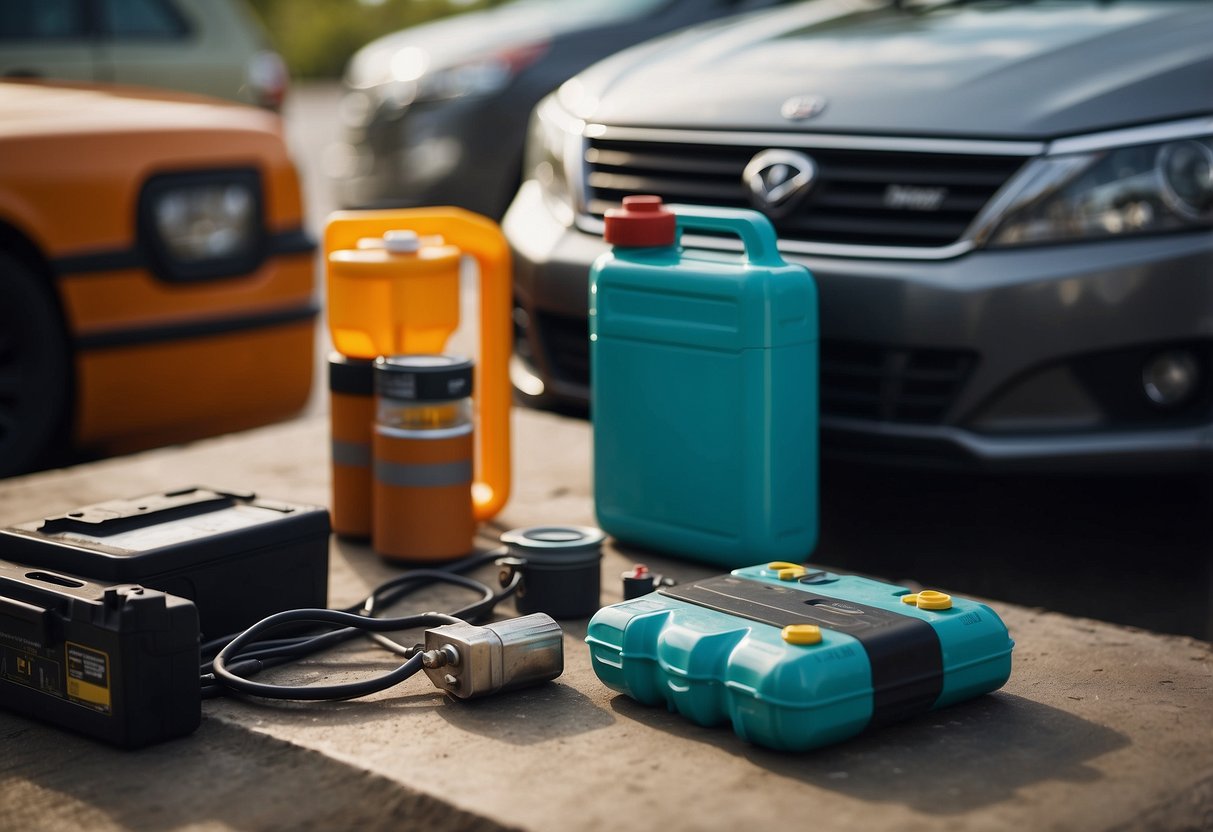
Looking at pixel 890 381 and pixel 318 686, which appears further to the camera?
pixel 890 381

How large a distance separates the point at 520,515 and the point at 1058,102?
1.47m

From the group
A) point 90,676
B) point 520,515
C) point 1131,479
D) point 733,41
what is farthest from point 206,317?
point 1131,479

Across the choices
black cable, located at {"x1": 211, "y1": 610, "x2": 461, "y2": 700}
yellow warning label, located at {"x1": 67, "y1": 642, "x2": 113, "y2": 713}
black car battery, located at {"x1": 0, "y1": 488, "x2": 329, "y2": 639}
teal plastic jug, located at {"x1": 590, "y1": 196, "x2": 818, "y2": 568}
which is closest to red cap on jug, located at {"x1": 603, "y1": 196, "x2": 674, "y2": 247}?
teal plastic jug, located at {"x1": 590, "y1": 196, "x2": 818, "y2": 568}

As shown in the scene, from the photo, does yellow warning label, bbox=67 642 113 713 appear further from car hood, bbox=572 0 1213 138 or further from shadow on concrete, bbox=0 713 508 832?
car hood, bbox=572 0 1213 138

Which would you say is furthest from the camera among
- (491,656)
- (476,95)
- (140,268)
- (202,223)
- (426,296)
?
(476,95)

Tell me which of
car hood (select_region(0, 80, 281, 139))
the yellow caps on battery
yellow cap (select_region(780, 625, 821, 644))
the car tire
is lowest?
the yellow caps on battery

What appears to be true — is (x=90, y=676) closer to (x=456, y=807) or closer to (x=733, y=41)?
(x=456, y=807)

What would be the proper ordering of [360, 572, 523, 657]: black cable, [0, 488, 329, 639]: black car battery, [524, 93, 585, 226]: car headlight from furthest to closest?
[524, 93, 585, 226]: car headlight
[360, 572, 523, 657]: black cable
[0, 488, 329, 639]: black car battery

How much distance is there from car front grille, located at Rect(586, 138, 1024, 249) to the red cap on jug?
36cm

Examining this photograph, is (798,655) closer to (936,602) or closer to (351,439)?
(936,602)

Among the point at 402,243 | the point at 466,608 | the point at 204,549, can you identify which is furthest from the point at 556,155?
the point at 204,549

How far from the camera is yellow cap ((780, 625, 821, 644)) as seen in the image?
2.39 meters

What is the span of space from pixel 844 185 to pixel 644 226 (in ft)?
1.63

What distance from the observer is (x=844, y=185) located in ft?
11.8
